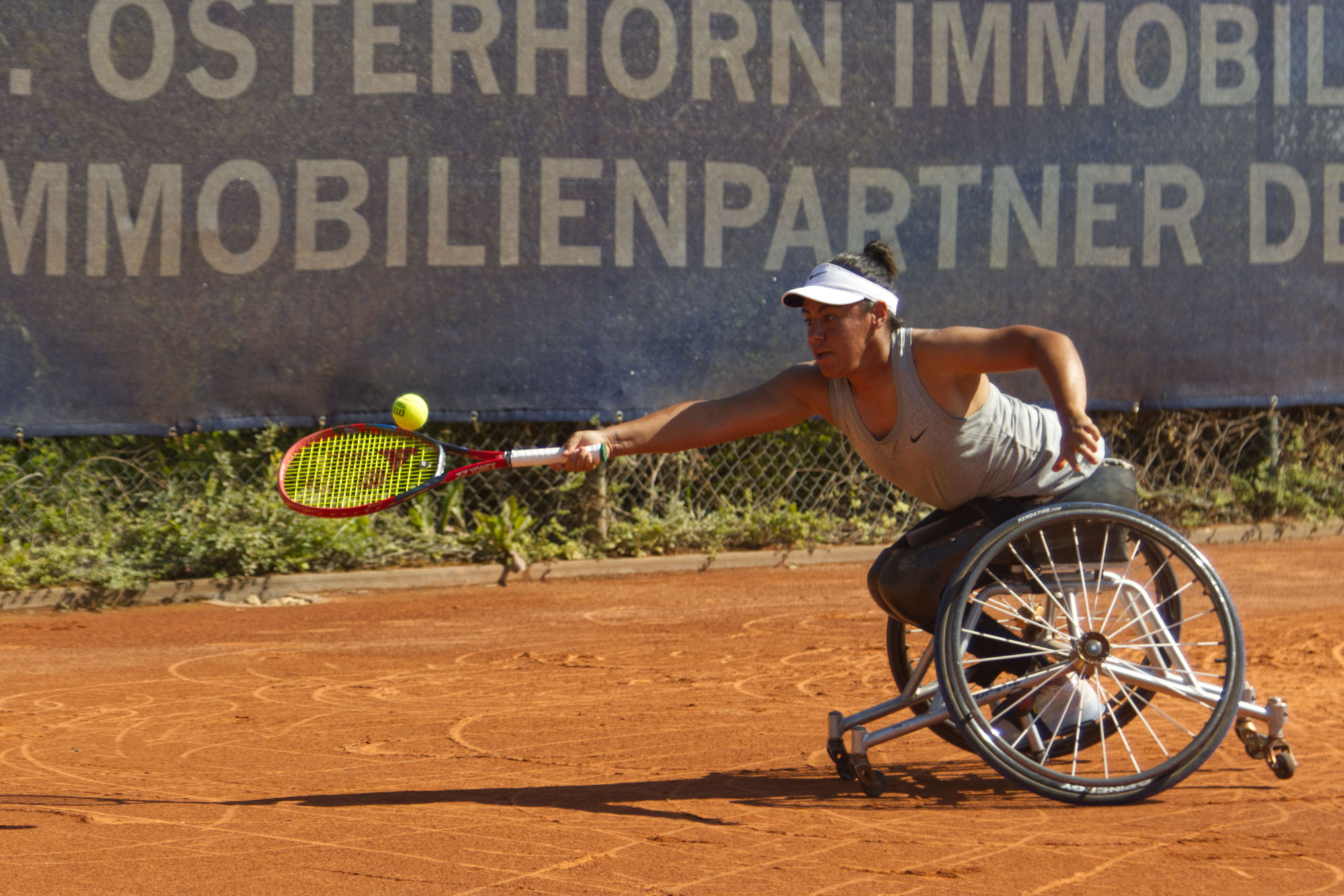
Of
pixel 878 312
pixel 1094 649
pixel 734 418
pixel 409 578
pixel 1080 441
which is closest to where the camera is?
pixel 1080 441

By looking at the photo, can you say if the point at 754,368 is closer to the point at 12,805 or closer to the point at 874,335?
the point at 874,335

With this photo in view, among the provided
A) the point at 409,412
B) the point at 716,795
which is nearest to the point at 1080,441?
the point at 716,795

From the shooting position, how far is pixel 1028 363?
3.60 m

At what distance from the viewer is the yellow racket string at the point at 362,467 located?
416cm

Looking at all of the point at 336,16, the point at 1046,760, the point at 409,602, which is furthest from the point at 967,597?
the point at 336,16

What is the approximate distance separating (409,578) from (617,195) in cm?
224

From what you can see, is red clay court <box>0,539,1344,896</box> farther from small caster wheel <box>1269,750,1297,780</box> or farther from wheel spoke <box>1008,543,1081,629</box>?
wheel spoke <box>1008,543,1081,629</box>

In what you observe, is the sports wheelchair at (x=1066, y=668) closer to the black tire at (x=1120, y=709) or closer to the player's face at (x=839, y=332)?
the black tire at (x=1120, y=709)

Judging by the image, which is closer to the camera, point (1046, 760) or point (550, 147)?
point (1046, 760)

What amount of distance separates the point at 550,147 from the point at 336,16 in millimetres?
1228

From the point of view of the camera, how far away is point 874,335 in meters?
3.81

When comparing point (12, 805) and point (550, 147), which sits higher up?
point (550, 147)

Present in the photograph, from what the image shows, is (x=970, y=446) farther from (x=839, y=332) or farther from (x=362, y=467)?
(x=362, y=467)

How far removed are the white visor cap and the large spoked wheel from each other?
71 centimetres
